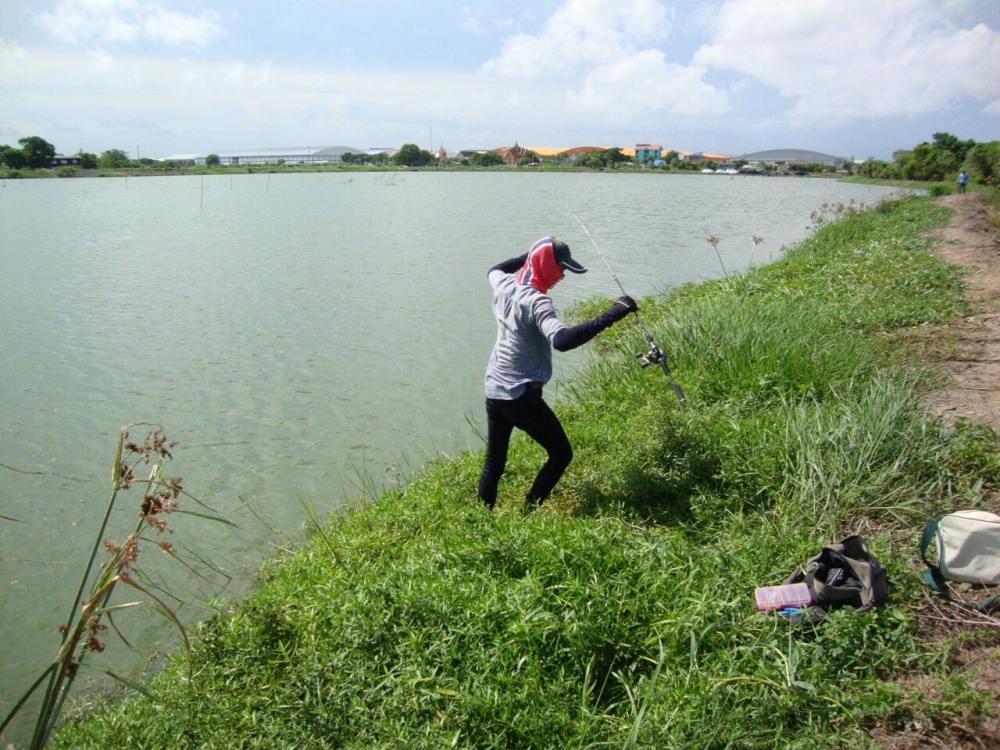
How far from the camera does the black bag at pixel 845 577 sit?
310cm

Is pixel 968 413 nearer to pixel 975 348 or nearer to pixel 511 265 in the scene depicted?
pixel 975 348

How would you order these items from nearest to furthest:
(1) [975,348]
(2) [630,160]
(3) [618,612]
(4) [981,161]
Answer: (3) [618,612]
(1) [975,348]
(4) [981,161]
(2) [630,160]

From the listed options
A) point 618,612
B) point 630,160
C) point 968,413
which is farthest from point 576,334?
point 630,160

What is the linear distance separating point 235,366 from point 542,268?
6.38m

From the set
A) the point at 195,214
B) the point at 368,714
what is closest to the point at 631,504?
the point at 368,714

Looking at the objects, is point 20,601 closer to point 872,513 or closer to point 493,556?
point 493,556

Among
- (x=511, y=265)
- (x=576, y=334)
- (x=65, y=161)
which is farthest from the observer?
(x=65, y=161)

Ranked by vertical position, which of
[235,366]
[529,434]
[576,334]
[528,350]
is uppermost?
[576,334]

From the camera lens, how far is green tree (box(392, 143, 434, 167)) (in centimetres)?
10922

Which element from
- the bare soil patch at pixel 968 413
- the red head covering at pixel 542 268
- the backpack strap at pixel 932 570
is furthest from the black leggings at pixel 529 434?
the bare soil patch at pixel 968 413

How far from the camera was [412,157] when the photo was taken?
110 meters

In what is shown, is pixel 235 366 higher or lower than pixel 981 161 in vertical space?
lower

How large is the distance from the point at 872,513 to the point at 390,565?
268cm

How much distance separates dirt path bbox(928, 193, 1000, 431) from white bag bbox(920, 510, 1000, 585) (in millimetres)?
1742
